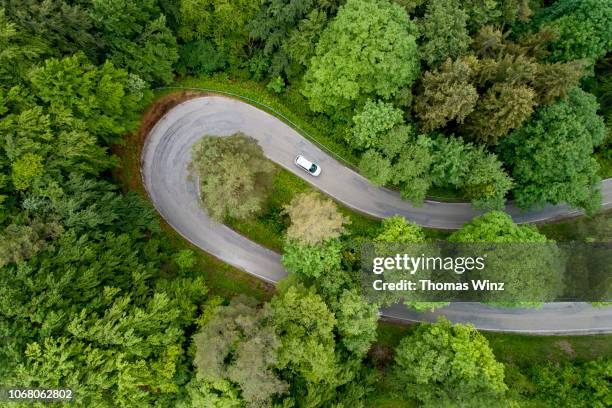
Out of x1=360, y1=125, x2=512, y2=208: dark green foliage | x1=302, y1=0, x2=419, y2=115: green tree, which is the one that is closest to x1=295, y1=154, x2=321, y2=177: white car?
x1=360, y1=125, x2=512, y2=208: dark green foliage

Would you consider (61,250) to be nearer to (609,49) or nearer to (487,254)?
(487,254)

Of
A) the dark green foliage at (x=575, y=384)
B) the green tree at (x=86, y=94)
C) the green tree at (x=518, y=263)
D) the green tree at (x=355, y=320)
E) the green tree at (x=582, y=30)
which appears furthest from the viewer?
the green tree at (x=582, y=30)

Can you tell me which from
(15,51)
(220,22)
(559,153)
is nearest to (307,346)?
(559,153)

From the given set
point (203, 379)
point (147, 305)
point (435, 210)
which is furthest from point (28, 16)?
point (435, 210)

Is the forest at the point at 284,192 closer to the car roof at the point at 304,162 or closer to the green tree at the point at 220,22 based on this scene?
the green tree at the point at 220,22

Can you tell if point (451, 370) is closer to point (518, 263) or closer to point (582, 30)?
point (518, 263)

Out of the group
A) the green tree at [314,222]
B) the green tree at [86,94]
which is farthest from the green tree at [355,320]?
the green tree at [86,94]

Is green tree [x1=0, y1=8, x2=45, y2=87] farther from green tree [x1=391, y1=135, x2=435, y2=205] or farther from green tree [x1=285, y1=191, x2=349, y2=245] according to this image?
green tree [x1=391, y1=135, x2=435, y2=205]
